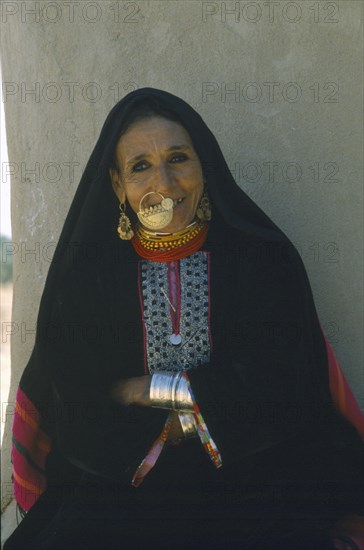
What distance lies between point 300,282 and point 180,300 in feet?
1.50

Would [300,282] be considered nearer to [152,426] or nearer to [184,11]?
[152,426]

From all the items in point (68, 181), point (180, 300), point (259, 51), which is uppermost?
point (259, 51)

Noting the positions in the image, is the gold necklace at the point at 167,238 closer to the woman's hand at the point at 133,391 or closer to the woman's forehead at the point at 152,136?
the woman's forehead at the point at 152,136

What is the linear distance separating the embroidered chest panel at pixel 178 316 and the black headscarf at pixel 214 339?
0.04 meters

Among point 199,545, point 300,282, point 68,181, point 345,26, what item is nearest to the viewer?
point 199,545

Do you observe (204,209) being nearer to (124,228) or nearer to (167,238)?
(167,238)

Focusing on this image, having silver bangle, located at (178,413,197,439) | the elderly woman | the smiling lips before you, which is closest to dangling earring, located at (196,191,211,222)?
the elderly woman

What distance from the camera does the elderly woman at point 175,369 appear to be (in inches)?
117

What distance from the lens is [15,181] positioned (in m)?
4.16

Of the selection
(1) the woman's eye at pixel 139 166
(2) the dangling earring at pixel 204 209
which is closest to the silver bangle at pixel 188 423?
(2) the dangling earring at pixel 204 209

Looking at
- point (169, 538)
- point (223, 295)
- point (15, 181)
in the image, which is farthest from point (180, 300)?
point (15, 181)

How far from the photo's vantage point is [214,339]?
10.4 ft

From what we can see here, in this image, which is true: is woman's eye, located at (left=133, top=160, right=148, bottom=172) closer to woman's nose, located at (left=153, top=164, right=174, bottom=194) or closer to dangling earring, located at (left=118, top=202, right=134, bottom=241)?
woman's nose, located at (left=153, top=164, right=174, bottom=194)

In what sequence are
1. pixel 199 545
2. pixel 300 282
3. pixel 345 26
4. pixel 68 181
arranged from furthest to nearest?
pixel 68 181, pixel 345 26, pixel 300 282, pixel 199 545
